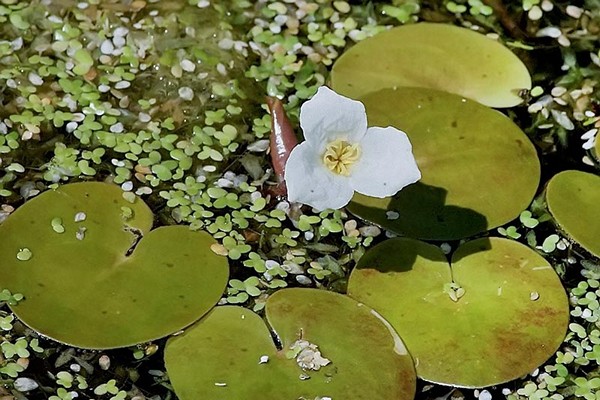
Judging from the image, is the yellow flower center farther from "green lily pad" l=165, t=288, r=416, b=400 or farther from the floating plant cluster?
"green lily pad" l=165, t=288, r=416, b=400

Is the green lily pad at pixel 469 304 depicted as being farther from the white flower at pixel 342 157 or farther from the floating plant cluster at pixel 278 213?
the white flower at pixel 342 157

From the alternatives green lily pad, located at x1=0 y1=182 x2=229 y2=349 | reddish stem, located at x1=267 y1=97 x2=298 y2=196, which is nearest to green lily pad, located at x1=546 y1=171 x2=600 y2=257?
reddish stem, located at x1=267 y1=97 x2=298 y2=196

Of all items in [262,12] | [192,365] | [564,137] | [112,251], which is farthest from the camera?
[262,12]

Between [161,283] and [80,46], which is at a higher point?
[80,46]

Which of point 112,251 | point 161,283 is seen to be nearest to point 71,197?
point 112,251

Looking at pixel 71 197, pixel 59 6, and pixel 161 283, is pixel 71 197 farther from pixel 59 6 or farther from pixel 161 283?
pixel 59 6

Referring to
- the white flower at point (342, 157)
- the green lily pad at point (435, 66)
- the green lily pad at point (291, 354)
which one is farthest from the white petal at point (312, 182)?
the green lily pad at point (435, 66)
